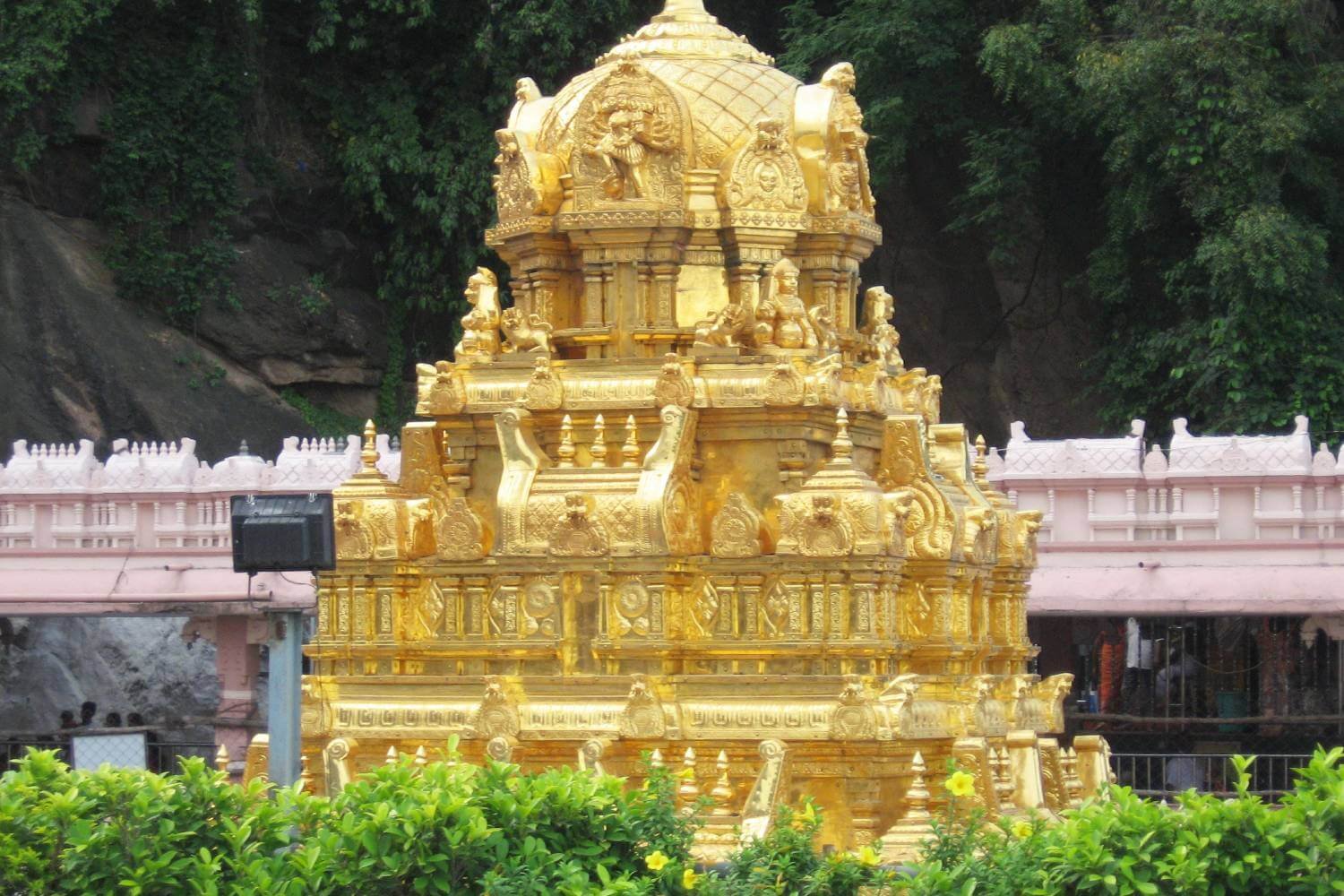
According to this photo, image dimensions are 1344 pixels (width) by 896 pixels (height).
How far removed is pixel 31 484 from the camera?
25875 mm

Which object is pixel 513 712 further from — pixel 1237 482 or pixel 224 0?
pixel 224 0

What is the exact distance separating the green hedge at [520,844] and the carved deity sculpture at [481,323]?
12.8ft

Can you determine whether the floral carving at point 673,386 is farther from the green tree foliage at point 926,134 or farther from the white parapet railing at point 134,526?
the green tree foliage at point 926,134

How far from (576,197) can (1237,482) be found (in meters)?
9.80

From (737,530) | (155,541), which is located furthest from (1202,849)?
(155,541)

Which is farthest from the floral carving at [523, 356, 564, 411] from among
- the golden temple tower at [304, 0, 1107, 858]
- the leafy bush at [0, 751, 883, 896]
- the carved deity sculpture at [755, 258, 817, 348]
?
the leafy bush at [0, 751, 883, 896]

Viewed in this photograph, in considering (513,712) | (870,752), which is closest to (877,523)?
(870,752)

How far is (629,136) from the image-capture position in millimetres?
15109

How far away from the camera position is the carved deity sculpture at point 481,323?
15.5 meters

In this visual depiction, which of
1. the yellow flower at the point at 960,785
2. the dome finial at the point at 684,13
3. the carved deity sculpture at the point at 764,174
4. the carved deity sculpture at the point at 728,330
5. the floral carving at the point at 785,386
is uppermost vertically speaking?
the dome finial at the point at 684,13

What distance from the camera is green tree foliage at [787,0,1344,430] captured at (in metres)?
29.0

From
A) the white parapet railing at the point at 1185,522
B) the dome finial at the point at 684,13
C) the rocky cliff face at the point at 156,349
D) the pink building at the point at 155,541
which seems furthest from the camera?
the rocky cliff face at the point at 156,349

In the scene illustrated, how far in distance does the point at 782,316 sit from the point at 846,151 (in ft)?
3.70

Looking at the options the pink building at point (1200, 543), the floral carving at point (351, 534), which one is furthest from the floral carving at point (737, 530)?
the pink building at point (1200, 543)
